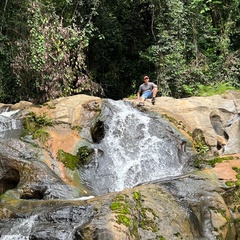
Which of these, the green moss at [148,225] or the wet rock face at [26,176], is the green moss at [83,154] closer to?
the wet rock face at [26,176]

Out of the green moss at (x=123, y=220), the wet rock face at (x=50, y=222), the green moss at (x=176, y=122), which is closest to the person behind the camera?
the green moss at (x=123, y=220)

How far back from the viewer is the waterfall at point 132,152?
10109 millimetres

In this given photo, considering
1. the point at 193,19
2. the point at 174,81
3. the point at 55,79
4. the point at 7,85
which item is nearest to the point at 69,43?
the point at 55,79

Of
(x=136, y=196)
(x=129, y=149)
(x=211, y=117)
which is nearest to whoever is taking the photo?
(x=136, y=196)

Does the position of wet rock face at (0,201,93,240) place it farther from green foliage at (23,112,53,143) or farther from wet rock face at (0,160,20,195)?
green foliage at (23,112,53,143)

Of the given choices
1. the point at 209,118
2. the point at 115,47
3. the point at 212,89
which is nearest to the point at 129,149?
the point at 209,118

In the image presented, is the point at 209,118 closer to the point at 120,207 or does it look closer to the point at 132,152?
the point at 132,152

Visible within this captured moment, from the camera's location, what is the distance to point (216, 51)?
61.4 ft

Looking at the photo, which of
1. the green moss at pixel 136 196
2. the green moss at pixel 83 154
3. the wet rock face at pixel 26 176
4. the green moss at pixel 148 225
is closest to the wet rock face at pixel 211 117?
the green moss at pixel 83 154

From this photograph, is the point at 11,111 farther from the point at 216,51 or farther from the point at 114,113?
the point at 216,51

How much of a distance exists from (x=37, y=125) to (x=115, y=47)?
10.5m

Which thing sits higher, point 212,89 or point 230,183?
point 212,89

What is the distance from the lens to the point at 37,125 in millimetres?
10852

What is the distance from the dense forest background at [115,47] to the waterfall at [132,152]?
457 centimetres
